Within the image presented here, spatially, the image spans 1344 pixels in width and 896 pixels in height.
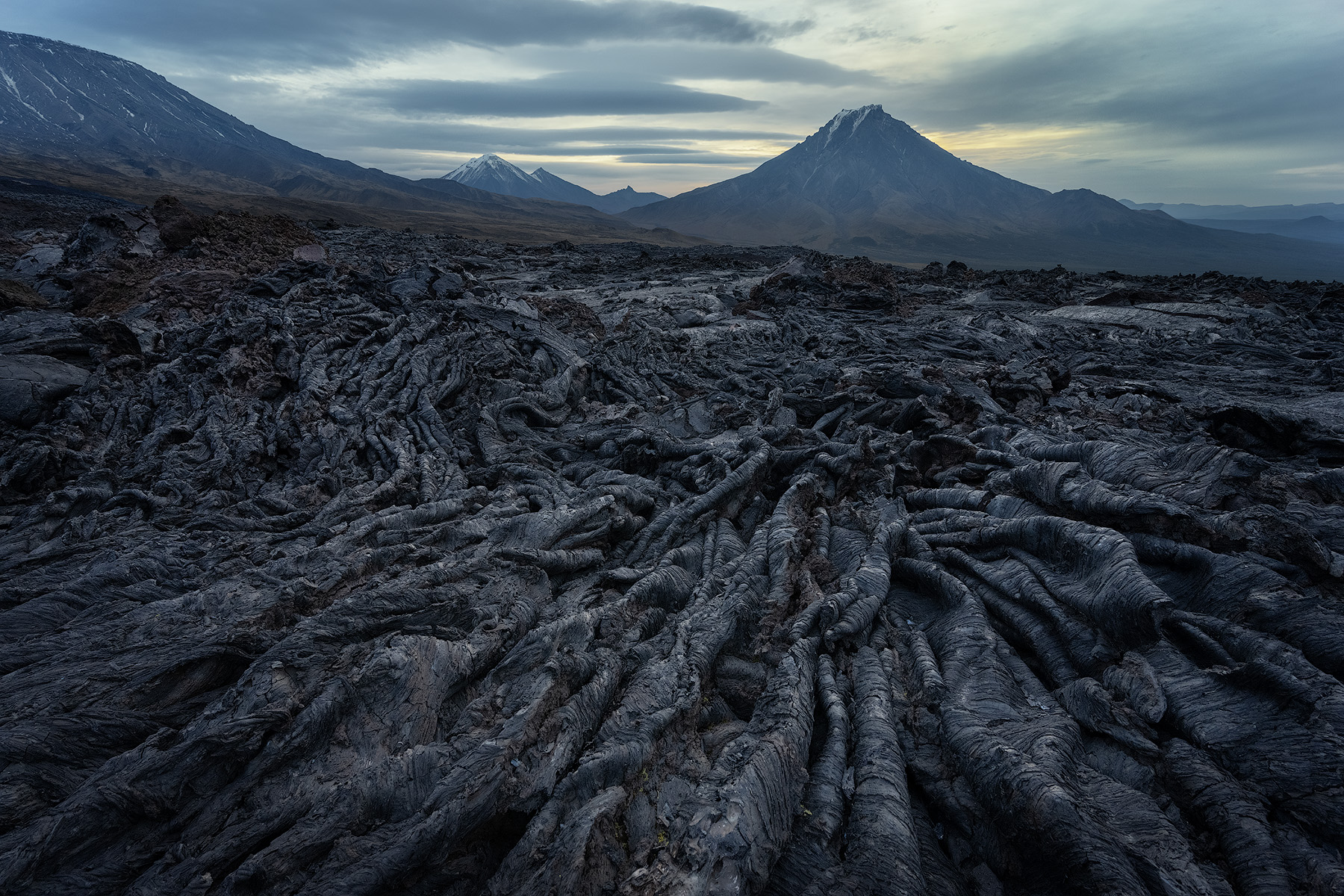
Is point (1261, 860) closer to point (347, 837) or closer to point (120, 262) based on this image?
point (347, 837)

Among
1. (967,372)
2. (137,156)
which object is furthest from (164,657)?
(137,156)

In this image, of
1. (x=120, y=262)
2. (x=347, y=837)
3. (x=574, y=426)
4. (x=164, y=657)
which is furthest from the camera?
(x=120, y=262)

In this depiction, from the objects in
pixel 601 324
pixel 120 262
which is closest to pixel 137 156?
pixel 120 262

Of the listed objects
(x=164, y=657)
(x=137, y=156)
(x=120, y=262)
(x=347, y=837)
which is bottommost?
(x=347, y=837)

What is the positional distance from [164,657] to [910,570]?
763 cm

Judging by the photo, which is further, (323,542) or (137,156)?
(137,156)

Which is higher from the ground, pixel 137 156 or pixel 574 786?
pixel 137 156

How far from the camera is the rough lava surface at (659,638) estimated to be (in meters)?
3.93

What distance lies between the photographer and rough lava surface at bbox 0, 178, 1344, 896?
3.93m

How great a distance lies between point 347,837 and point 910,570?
6.03m

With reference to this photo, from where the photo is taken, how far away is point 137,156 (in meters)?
188

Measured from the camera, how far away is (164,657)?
5.19m

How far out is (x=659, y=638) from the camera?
20.3ft

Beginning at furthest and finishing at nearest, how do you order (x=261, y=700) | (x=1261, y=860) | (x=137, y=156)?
(x=137, y=156) → (x=261, y=700) → (x=1261, y=860)
